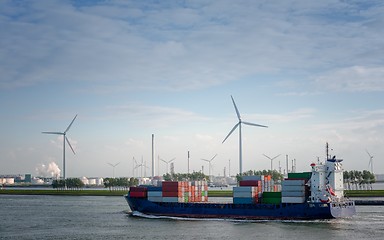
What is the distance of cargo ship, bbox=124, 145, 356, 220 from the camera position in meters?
96.2

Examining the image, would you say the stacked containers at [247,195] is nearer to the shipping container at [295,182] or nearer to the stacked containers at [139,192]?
the shipping container at [295,182]

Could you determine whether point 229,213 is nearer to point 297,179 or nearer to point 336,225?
point 297,179

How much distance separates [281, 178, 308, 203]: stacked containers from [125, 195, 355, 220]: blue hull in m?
0.91

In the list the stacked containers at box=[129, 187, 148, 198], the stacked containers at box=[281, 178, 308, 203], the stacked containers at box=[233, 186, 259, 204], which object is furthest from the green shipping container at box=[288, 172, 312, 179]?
the stacked containers at box=[129, 187, 148, 198]

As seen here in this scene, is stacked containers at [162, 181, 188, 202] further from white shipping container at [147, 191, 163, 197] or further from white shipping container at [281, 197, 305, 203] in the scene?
white shipping container at [281, 197, 305, 203]

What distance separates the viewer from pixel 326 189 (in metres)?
96.5

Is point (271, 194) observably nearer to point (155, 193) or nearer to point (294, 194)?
point (294, 194)

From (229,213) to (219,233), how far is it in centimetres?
2053

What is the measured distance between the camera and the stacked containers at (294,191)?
97.1 m

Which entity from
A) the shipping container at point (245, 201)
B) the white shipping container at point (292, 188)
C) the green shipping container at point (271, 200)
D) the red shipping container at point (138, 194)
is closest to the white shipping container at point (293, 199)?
the white shipping container at point (292, 188)

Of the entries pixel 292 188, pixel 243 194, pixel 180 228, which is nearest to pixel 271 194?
pixel 243 194

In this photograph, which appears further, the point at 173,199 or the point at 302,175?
the point at 173,199

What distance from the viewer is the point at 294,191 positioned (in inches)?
3834

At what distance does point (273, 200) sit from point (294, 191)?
18.6 feet
